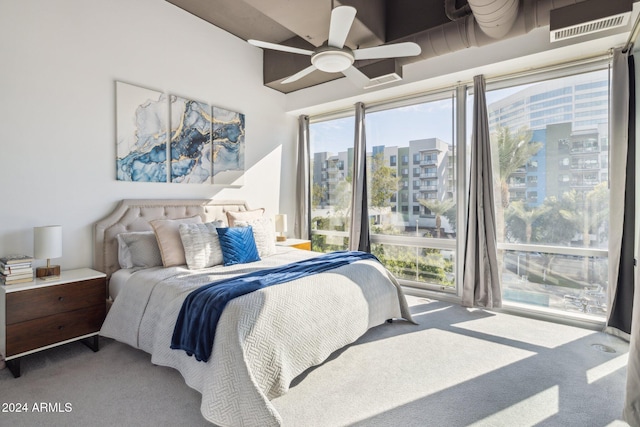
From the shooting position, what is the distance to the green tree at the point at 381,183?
4.75 meters

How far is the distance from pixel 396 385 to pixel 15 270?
2.85m

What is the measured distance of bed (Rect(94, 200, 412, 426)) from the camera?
1.86 metres

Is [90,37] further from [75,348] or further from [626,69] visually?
[626,69]

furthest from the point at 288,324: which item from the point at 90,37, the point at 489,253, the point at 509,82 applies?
the point at 509,82

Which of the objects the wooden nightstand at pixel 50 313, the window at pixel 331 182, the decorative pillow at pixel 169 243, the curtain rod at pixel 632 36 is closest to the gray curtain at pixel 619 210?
the curtain rod at pixel 632 36

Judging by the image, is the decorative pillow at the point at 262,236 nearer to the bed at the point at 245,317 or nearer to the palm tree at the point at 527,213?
the bed at the point at 245,317

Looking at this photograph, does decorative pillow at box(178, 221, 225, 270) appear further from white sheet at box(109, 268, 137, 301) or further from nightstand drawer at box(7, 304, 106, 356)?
nightstand drawer at box(7, 304, 106, 356)

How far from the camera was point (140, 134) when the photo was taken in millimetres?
3572

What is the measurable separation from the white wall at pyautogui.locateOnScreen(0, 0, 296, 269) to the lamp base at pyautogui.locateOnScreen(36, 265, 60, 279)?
0.90ft

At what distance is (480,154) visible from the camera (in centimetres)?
386

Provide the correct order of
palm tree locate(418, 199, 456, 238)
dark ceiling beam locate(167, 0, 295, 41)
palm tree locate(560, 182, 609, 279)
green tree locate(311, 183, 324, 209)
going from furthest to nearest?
green tree locate(311, 183, 324, 209) < palm tree locate(418, 199, 456, 238) < dark ceiling beam locate(167, 0, 295, 41) < palm tree locate(560, 182, 609, 279)

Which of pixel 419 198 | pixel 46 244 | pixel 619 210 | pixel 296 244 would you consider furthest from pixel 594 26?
pixel 46 244

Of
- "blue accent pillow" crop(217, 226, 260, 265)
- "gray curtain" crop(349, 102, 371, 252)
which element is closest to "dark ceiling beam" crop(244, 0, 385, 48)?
"gray curtain" crop(349, 102, 371, 252)

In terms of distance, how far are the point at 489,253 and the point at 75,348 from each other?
4120mm
